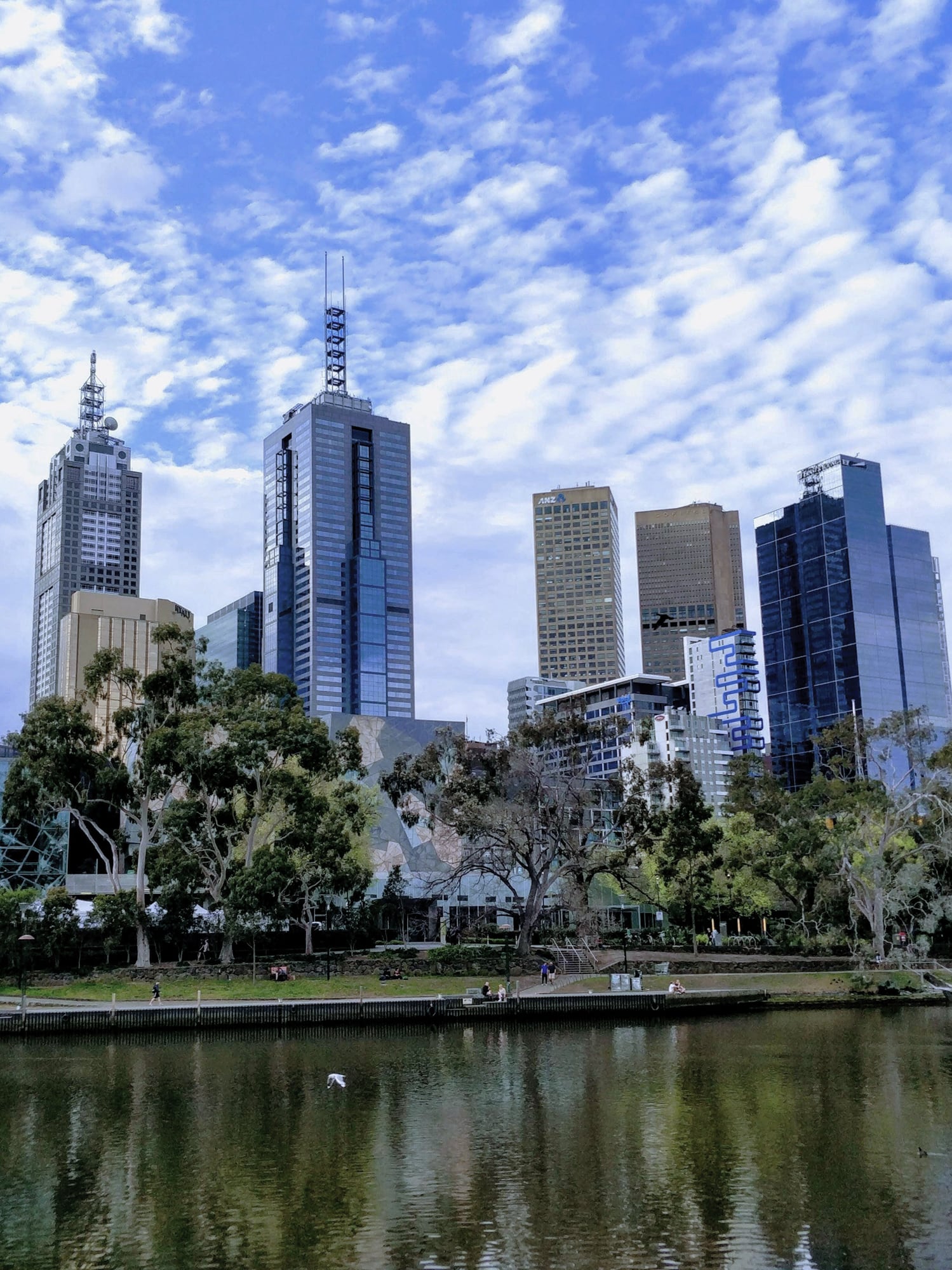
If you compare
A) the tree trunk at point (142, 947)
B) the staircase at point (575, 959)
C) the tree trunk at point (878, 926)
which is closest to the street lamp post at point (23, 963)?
the tree trunk at point (142, 947)

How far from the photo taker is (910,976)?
65688 millimetres

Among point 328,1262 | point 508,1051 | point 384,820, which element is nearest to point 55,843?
point 384,820

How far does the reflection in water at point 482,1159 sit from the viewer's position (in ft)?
65.0

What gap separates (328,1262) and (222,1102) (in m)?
15.9

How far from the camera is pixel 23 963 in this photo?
57.1 m

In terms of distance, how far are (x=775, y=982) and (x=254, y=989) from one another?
27.8m

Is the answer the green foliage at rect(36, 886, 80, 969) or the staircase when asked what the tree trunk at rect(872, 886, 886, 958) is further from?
the green foliage at rect(36, 886, 80, 969)

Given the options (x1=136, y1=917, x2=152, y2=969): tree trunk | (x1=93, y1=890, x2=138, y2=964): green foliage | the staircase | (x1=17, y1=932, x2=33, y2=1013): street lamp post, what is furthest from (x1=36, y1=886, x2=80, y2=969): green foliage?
the staircase

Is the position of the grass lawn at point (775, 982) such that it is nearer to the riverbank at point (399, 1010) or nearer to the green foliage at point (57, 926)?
the riverbank at point (399, 1010)

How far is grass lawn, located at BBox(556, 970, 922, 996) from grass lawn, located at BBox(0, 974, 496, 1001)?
22.6 ft

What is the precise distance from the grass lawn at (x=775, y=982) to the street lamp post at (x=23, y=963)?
25957 millimetres

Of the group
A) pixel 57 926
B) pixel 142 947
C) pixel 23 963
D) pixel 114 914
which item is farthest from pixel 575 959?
pixel 23 963

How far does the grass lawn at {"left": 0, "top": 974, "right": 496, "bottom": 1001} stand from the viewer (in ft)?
191

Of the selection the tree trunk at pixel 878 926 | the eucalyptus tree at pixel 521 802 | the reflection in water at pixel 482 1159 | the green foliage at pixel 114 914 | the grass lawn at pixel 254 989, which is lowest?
the reflection in water at pixel 482 1159
